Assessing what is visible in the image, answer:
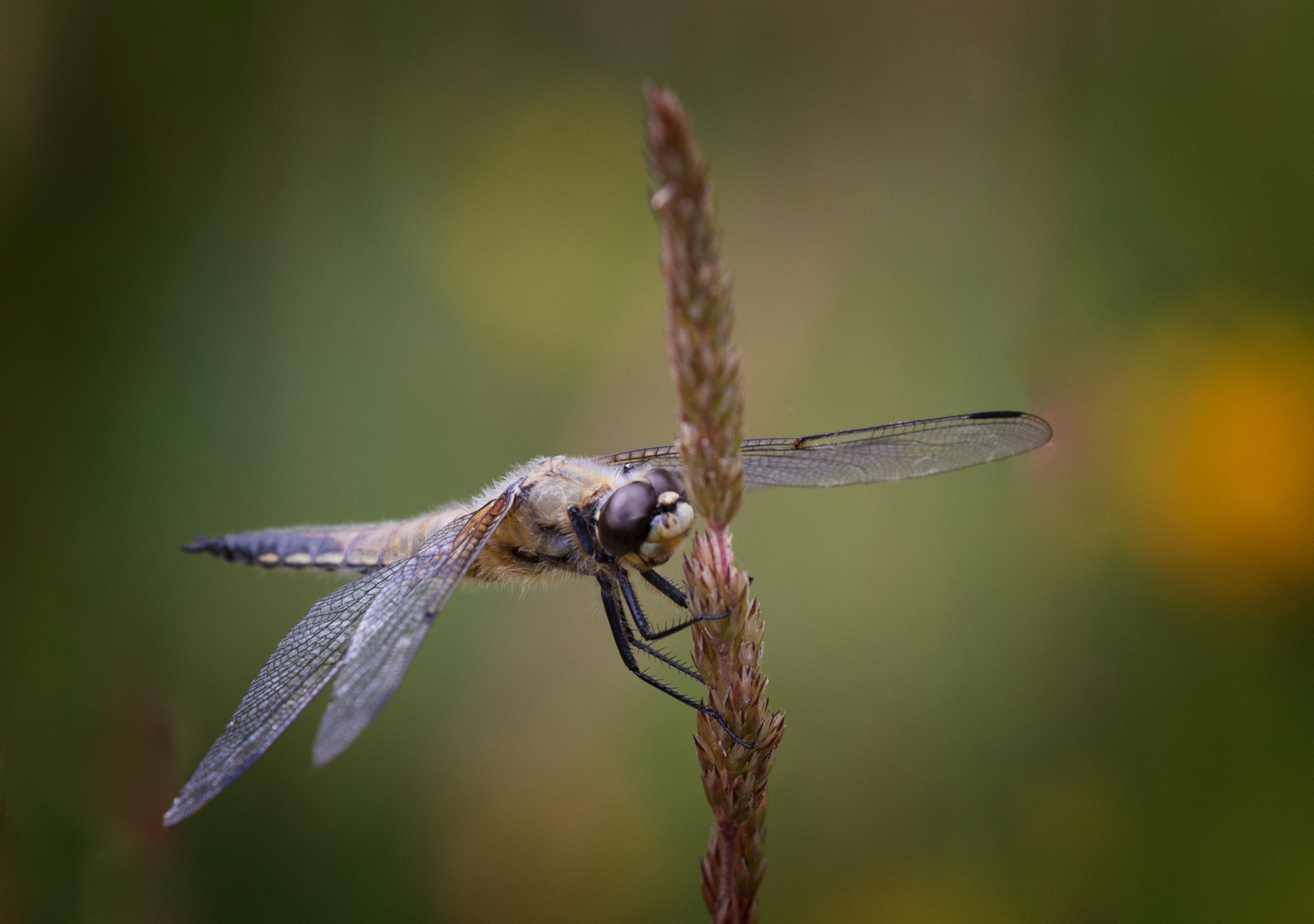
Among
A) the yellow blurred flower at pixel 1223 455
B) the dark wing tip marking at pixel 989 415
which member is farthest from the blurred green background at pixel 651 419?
the dark wing tip marking at pixel 989 415

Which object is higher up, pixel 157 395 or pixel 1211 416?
pixel 157 395

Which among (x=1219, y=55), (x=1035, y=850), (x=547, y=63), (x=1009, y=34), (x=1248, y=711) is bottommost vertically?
(x=1035, y=850)

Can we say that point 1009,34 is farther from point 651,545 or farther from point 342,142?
point 342,142

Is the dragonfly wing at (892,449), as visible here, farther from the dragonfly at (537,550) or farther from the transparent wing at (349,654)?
the transparent wing at (349,654)

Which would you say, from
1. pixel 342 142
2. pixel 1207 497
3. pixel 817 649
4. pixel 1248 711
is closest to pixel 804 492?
pixel 817 649

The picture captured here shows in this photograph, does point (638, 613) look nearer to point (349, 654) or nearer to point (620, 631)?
point (620, 631)

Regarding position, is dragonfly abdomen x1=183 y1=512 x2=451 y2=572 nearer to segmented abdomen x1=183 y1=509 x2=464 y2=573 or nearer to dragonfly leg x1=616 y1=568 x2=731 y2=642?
segmented abdomen x1=183 y1=509 x2=464 y2=573

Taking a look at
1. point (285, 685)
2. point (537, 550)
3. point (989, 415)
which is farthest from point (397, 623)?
point (989, 415)
